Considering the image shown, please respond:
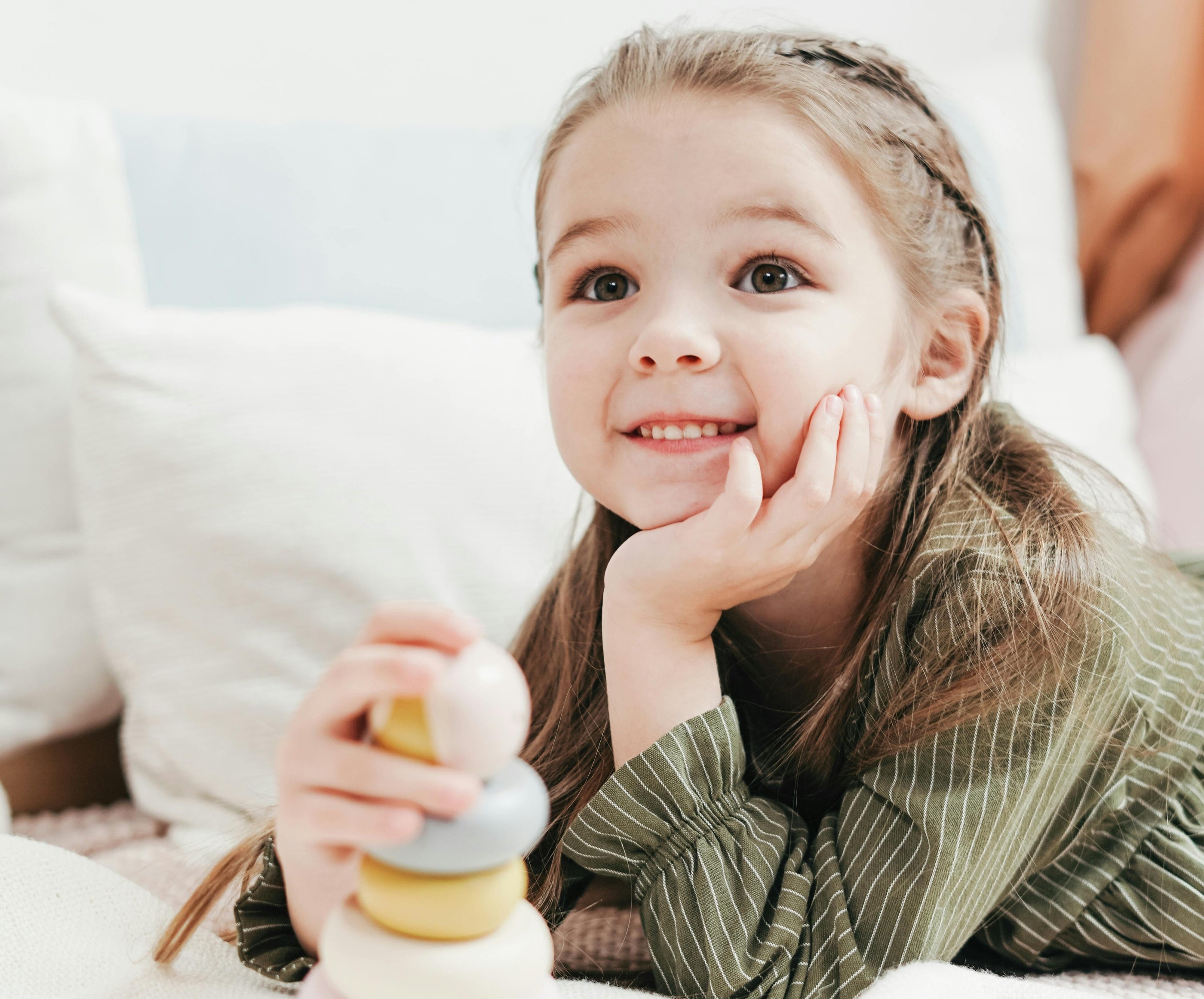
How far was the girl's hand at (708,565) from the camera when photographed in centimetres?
73

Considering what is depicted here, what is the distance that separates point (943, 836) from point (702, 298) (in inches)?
14.5

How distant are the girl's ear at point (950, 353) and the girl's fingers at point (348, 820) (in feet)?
1.87

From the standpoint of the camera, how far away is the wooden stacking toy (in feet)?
Result: 1.38

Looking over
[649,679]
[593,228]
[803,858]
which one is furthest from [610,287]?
[803,858]

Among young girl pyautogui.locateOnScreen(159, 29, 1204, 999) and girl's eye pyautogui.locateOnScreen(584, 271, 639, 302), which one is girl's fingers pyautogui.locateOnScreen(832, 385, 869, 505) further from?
girl's eye pyautogui.locateOnScreen(584, 271, 639, 302)

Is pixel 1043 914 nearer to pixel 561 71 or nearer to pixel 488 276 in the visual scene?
pixel 488 276

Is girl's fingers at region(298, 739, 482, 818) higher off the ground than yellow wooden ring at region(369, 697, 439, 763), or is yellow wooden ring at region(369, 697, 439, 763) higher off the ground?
yellow wooden ring at region(369, 697, 439, 763)

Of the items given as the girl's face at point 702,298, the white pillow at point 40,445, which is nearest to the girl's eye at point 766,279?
the girl's face at point 702,298

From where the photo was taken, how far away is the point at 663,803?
714mm

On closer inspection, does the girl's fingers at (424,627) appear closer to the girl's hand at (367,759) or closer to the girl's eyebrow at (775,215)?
the girl's hand at (367,759)

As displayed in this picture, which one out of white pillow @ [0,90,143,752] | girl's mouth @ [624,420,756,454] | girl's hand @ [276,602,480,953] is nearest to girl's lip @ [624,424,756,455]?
girl's mouth @ [624,420,756,454]

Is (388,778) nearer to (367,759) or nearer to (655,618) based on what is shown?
(367,759)

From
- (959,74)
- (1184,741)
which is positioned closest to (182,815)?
(1184,741)

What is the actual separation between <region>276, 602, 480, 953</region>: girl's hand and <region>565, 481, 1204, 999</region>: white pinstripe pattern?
0.88 ft
